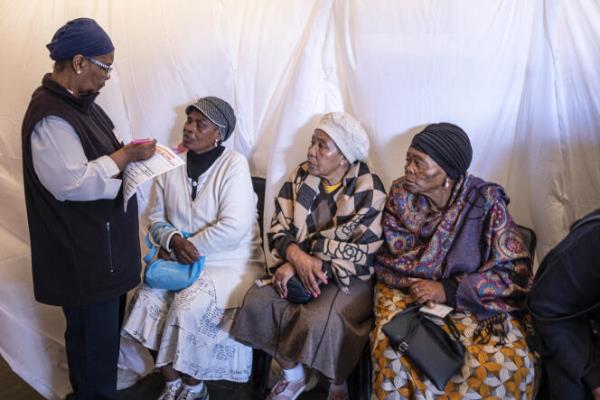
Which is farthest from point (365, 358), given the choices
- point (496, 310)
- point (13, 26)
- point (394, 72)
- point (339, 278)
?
point (13, 26)

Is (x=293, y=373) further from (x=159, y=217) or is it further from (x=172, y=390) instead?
(x=159, y=217)

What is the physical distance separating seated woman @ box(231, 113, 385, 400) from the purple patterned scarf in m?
0.09

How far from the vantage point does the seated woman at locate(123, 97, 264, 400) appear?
75.1 inches

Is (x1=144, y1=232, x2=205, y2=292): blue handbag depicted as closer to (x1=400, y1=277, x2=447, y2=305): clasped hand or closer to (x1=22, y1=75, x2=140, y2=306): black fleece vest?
(x1=22, y1=75, x2=140, y2=306): black fleece vest

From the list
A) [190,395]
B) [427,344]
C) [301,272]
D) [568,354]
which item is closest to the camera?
[568,354]

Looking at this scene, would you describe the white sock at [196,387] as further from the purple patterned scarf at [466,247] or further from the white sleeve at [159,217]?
the purple patterned scarf at [466,247]

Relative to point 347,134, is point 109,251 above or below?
below

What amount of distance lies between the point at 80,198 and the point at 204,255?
2.11 ft

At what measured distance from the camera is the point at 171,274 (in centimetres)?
195

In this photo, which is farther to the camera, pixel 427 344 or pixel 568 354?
pixel 427 344

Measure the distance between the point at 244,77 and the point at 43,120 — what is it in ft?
3.46

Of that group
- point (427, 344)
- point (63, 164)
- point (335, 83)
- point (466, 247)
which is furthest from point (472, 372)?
point (63, 164)

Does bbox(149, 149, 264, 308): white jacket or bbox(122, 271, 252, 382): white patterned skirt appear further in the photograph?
bbox(149, 149, 264, 308): white jacket

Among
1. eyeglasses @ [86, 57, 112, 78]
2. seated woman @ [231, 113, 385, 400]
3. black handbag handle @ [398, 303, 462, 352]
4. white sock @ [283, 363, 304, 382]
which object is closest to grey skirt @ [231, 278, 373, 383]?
seated woman @ [231, 113, 385, 400]
